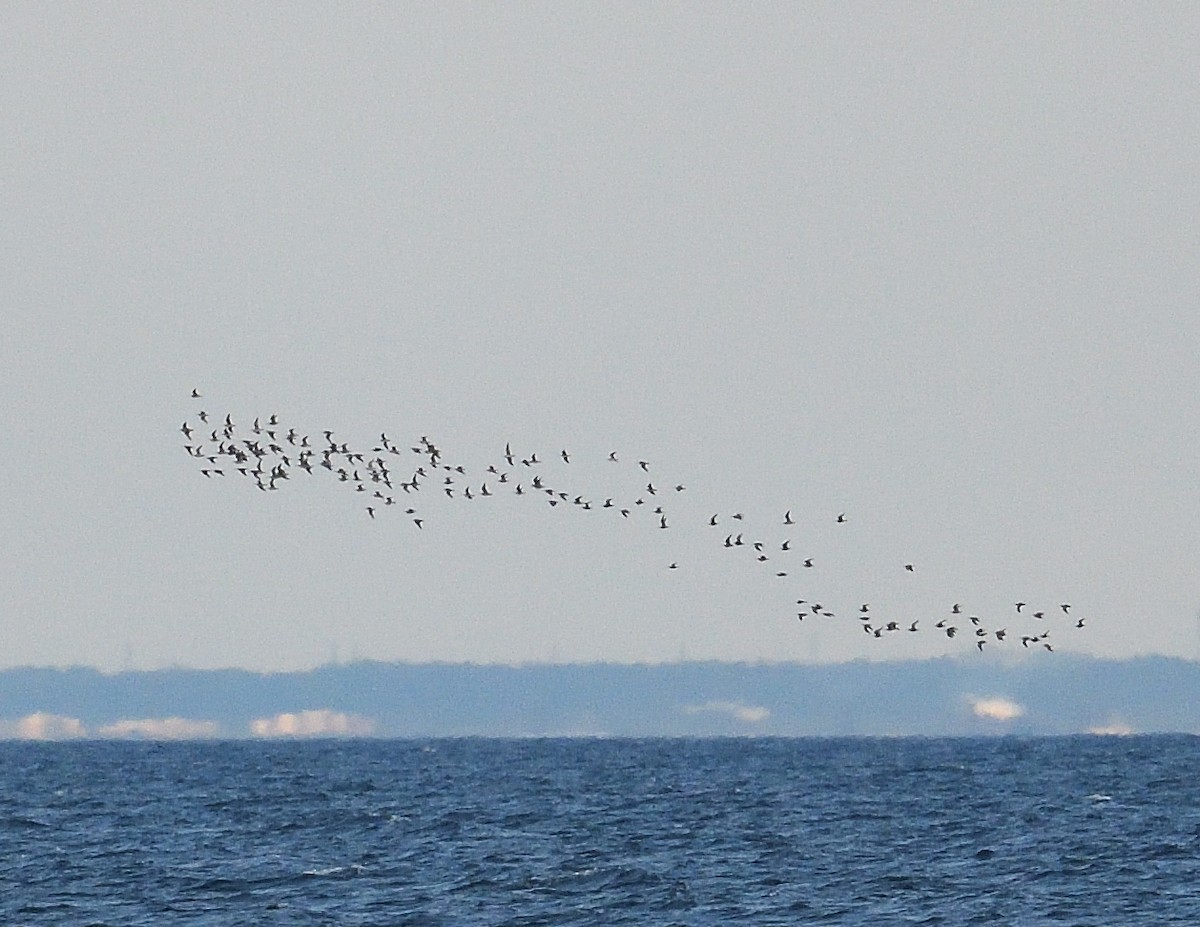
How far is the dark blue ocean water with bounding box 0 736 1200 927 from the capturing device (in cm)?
6134

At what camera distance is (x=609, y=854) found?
7756 centimetres

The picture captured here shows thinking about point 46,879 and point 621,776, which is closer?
point 46,879

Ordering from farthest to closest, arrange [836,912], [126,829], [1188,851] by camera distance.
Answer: [126,829]
[1188,851]
[836,912]

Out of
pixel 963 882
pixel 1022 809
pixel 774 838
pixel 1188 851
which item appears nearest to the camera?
pixel 963 882

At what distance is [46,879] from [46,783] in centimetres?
8518

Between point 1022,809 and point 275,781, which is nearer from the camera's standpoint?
point 1022,809

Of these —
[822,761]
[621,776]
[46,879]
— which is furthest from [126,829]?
[822,761]

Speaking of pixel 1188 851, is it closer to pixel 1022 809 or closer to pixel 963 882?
pixel 963 882

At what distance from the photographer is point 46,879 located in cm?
7012

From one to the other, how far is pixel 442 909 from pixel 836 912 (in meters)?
11.7

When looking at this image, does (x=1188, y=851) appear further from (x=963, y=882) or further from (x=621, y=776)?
(x=621, y=776)

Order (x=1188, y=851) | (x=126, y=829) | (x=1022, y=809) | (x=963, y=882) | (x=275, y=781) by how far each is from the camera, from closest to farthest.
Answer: (x=963, y=882), (x=1188, y=851), (x=126, y=829), (x=1022, y=809), (x=275, y=781)

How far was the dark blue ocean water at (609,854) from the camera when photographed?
201 ft

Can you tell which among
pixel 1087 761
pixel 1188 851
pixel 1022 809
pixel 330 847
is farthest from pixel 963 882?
Answer: pixel 1087 761
